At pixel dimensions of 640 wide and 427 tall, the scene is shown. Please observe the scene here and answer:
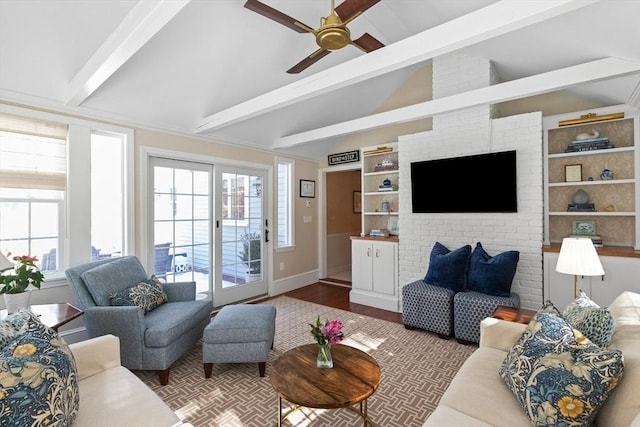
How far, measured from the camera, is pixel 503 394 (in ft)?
4.81

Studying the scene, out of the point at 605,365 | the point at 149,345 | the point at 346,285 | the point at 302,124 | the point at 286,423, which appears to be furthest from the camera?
the point at 346,285

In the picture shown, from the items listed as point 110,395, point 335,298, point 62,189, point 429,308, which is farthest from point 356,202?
point 110,395

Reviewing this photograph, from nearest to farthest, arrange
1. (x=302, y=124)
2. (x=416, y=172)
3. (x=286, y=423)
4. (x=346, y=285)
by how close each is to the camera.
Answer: (x=286, y=423)
(x=416, y=172)
(x=302, y=124)
(x=346, y=285)

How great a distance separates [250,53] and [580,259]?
332 cm

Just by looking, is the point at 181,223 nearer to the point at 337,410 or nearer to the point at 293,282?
the point at 293,282

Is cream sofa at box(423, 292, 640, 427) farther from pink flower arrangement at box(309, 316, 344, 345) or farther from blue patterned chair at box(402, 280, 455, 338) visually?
blue patterned chair at box(402, 280, 455, 338)

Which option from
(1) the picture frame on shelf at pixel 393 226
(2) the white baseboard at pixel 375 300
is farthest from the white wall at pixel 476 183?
(1) the picture frame on shelf at pixel 393 226

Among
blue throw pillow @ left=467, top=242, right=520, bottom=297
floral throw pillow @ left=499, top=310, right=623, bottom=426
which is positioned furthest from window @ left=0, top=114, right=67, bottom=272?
blue throw pillow @ left=467, top=242, right=520, bottom=297

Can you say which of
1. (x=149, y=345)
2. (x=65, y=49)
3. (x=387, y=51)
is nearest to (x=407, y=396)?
(x=149, y=345)

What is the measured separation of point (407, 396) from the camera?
2221 mm

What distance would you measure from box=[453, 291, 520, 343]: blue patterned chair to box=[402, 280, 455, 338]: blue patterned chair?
75 mm

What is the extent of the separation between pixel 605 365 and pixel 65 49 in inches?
151

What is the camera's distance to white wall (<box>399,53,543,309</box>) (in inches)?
128

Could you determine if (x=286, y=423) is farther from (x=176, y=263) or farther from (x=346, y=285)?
(x=346, y=285)
